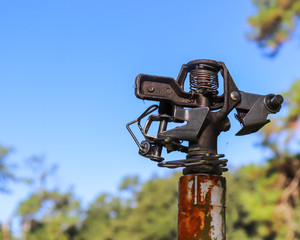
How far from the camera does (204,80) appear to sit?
5.25 feet

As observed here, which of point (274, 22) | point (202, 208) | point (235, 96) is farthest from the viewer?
point (274, 22)

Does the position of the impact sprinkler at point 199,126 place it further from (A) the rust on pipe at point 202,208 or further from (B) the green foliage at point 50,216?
(B) the green foliage at point 50,216

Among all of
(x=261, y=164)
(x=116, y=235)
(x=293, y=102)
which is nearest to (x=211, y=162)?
(x=293, y=102)

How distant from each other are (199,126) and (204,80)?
204mm

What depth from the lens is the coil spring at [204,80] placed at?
159cm

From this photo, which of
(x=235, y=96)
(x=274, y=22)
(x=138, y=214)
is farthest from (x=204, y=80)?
(x=138, y=214)

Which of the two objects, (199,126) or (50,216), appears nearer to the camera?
(199,126)

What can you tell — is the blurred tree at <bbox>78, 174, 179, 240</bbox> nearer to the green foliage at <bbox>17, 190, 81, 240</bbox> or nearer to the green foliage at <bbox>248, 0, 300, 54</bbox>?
the green foliage at <bbox>17, 190, 81, 240</bbox>

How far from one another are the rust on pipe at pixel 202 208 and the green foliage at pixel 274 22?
440 inches

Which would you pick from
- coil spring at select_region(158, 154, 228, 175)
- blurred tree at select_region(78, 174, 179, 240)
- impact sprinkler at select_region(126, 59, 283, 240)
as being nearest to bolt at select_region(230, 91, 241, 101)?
impact sprinkler at select_region(126, 59, 283, 240)

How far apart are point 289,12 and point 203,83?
11.1 m

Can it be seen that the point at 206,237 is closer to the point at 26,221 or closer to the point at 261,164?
the point at 261,164

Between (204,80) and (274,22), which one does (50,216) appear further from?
(204,80)

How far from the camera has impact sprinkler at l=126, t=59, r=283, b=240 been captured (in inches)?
56.4
